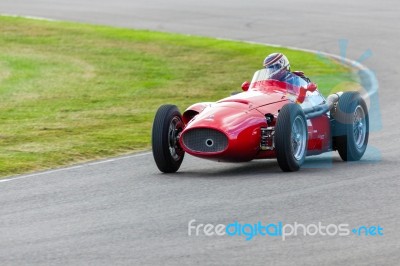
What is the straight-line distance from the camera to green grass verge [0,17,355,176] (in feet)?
57.0

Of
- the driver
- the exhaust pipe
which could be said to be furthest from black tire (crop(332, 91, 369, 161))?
the driver

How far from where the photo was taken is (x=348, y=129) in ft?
49.7

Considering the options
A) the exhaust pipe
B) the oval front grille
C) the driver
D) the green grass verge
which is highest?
the driver

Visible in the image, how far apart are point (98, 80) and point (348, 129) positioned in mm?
10729

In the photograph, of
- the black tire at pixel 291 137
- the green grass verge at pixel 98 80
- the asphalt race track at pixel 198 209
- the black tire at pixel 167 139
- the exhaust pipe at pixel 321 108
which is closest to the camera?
the asphalt race track at pixel 198 209

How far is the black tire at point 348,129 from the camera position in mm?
15117

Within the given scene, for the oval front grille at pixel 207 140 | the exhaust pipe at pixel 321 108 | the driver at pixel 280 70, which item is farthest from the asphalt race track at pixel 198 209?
the driver at pixel 280 70

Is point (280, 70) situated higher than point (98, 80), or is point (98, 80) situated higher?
point (280, 70)

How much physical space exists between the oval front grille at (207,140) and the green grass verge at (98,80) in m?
2.40

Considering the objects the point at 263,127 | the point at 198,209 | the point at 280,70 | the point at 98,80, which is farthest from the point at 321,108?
the point at 98,80

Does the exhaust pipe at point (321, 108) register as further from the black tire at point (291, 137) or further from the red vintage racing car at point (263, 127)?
the black tire at point (291, 137)

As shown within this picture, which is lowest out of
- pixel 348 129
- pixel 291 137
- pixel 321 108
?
pixel 348 129

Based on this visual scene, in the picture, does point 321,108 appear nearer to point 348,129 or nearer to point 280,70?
point 348,129

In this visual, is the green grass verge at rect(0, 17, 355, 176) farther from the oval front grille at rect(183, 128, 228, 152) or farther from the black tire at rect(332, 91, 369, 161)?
the black tire at rect(332, 91, 369, 161)
